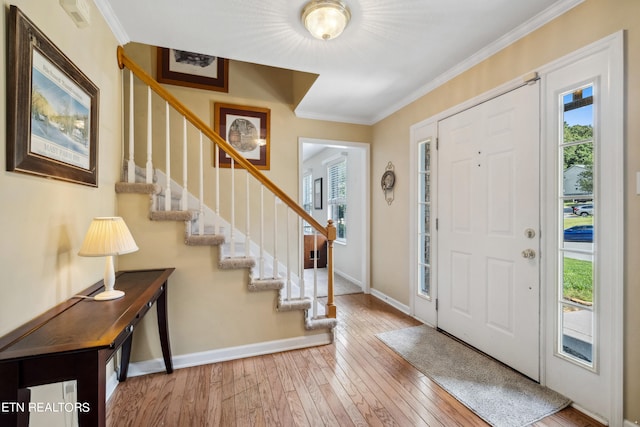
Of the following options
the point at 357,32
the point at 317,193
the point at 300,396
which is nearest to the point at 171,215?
the point at 300,396

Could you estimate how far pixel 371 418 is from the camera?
162 cm

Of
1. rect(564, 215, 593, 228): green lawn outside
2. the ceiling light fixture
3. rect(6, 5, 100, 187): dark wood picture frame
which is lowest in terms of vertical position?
rect(564, 215, 593, 228): green lawn outside

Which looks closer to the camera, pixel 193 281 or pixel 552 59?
pixel 552 59

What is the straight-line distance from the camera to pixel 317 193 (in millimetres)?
6246

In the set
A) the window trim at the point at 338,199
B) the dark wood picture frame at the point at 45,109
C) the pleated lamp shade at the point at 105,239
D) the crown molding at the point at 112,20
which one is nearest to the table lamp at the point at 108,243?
the pleated lamp shade at the point at 105,239

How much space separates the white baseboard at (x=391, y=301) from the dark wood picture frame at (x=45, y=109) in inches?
122

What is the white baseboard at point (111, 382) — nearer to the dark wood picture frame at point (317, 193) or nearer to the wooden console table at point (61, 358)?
the wooden console table at point (61, 358)

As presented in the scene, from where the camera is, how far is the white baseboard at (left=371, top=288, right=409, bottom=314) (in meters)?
3.23

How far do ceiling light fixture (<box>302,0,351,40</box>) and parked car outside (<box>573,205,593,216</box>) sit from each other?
183 cm

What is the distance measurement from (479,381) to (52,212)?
2669 millimetres

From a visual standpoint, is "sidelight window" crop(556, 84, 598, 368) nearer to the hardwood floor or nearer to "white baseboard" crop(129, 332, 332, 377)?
the hardwood floor

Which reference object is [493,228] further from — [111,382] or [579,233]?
[111,382]

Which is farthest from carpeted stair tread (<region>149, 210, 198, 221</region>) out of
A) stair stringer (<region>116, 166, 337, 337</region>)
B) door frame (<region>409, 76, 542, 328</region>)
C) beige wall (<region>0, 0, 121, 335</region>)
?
door frame (<region>409, 76, 542, 328</region>)

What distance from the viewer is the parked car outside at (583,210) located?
1.61m
